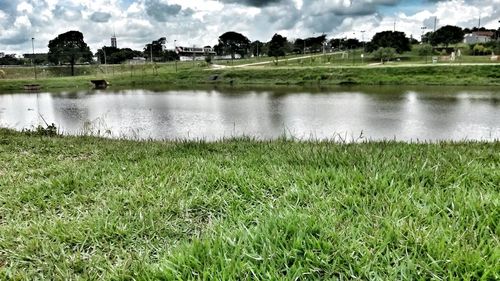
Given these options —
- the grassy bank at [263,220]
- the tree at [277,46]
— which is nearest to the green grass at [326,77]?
the tree at [277,46]

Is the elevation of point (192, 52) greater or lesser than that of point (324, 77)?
greater

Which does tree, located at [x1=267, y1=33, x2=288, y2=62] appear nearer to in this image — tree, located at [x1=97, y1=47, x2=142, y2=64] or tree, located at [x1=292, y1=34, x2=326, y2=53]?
tree, located at [x1=292, y1=34, x2=326, y2=53]

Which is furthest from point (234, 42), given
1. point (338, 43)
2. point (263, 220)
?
point (263, 220)

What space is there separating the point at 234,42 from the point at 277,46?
1288 inches

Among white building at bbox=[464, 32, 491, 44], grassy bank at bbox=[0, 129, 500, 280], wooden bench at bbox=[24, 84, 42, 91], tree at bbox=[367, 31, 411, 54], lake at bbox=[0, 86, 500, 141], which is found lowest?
lake at bbox=[0, 86, 500, 141]

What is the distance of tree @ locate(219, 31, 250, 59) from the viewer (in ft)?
378

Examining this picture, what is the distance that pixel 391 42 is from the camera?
249 ft

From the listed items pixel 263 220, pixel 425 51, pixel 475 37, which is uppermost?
pixel 475 37

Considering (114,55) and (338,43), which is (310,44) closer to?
(338,43)

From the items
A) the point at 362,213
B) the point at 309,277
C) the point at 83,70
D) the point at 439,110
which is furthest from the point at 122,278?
the point at 83,70

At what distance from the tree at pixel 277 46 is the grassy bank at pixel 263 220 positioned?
75963 millimetres

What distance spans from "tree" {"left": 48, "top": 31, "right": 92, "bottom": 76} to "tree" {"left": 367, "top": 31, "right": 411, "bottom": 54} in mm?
62866

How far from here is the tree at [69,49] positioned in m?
86.2

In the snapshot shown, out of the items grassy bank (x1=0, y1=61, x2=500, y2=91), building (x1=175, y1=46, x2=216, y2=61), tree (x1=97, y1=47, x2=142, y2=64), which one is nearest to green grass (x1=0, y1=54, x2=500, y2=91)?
grassy bank (x1=0, y1=61, x2=500, y2=91)
